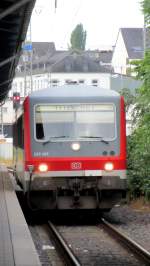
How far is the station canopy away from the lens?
12.1 m

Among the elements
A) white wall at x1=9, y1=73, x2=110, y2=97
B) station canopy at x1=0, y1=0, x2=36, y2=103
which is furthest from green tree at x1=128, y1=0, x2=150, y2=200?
white wall at x1=9, y1=73, x2=110, y2=97

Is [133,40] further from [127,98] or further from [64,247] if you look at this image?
[64,247]

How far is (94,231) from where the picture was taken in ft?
50.9

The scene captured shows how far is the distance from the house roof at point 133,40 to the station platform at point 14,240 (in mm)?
81154

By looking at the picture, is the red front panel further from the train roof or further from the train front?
the train roof

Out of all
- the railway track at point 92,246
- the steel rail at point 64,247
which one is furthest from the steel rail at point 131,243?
the steel rail at point 64,247

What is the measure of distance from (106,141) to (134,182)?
15.5ft

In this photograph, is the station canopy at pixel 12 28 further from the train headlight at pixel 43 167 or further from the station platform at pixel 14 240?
the station platform at pixel 14 240

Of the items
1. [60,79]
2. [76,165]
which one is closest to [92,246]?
[76,165]

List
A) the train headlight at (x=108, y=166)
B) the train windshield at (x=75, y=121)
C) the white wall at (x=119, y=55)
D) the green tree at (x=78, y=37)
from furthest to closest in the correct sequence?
the green tree at (x=78, y=37)
the white wall at (x=119, y=55)
the train windshield at (x=75, y=121)
the train headlight at (x=108, y=166)

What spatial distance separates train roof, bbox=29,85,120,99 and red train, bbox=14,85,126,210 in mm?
22

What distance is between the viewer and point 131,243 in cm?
1276

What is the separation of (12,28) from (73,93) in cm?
242

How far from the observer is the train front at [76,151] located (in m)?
15.9
